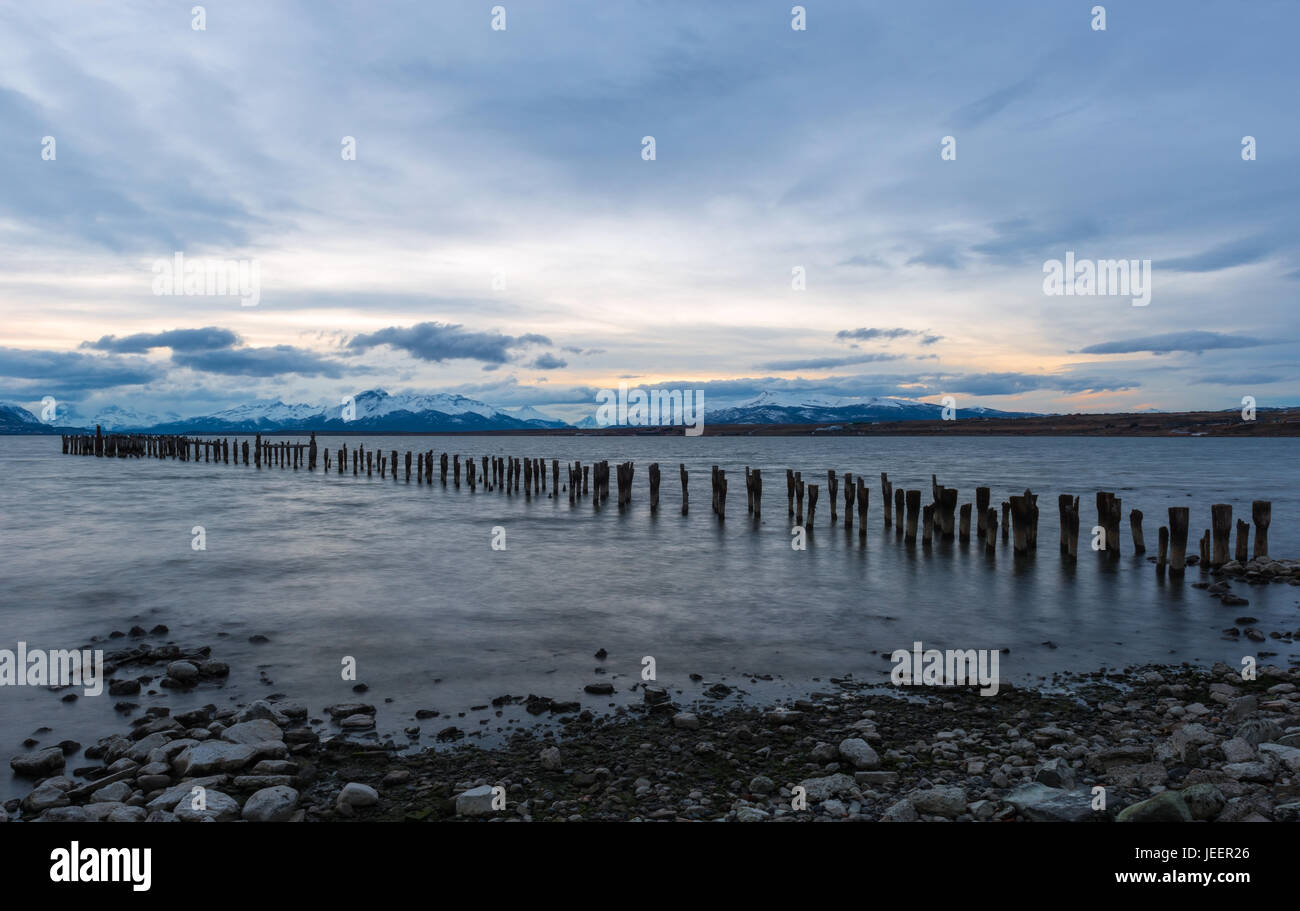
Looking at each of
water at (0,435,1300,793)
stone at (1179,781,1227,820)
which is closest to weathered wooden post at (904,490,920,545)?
water at (0,435,1300,793)

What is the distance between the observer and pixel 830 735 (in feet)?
27.7

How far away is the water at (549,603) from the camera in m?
11.2

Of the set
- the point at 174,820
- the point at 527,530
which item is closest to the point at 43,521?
the point at 527,530

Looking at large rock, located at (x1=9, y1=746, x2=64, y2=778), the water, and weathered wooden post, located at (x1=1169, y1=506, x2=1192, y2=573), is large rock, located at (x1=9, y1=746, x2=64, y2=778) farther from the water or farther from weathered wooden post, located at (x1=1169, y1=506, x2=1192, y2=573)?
weathered wooden post, located at (x1=1169, y1=506, x2=1192, y2=573)

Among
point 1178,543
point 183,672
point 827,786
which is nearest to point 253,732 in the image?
point 183,672

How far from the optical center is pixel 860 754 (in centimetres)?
757

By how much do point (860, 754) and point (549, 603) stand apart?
9770 millimetres

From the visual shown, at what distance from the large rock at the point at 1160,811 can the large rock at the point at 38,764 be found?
396 inches

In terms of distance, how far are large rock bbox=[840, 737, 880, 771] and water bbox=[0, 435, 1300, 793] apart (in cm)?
264

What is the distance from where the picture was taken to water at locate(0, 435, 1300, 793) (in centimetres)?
1122

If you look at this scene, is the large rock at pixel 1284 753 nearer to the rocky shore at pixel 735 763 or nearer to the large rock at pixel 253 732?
the rocky shore at pixel 735 763

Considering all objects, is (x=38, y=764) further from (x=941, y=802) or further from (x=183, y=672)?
(x=941, y=802)

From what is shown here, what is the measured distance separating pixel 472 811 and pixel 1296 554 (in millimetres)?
25611
